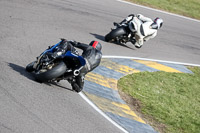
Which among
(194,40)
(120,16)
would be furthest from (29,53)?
(194,40)

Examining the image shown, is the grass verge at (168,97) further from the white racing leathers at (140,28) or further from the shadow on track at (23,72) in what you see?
the shadow on track at (23,72)

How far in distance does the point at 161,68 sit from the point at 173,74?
0.50m

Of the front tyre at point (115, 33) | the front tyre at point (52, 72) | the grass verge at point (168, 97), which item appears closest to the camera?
the front tyre at point (52, 72)

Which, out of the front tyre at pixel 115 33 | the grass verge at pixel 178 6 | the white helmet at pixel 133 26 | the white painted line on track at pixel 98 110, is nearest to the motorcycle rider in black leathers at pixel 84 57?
the white painted line on track at pixel 98 110

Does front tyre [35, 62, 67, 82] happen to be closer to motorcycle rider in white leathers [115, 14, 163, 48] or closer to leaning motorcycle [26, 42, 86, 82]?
leaning motorcycle [26, 42, 86, 82]

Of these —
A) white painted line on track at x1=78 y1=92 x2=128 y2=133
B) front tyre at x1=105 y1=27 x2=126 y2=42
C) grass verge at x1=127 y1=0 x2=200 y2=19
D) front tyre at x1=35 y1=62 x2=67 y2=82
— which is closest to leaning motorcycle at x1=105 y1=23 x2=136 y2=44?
front tyre at x1=105 y1=27 x2=126 y2=42

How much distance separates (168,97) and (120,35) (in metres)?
3.48

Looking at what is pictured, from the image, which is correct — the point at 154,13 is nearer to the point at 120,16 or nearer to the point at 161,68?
the point at 120,16

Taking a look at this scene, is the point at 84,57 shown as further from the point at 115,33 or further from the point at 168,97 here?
the point at 115,33

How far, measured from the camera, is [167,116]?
30.3 ft

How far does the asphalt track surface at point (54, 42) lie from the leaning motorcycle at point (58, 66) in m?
0.29

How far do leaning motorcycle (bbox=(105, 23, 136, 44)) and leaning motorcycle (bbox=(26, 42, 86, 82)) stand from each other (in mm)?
5156

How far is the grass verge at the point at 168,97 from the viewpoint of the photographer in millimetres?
9039

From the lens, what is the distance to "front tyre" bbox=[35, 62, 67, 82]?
7664 millimetres
